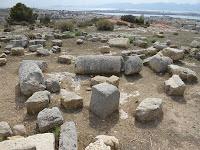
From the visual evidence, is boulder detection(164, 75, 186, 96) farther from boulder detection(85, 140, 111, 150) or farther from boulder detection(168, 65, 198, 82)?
boulder detection(85, 140, 111, 150)

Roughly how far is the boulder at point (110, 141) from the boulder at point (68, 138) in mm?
509

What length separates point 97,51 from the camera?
Answer: 46.8 ft

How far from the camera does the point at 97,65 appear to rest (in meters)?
10.3

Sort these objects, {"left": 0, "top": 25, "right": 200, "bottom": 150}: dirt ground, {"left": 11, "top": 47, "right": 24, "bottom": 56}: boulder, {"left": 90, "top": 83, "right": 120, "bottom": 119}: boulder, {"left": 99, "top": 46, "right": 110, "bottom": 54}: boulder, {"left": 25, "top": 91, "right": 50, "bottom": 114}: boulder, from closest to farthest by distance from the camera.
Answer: {"left": 0, "top": 25, "right": 200, "bottom": 150}: dirt ground, {"left": 90, "top": 83, "right": 120, "bottom": 119}: boulder, {"left": 25, "top": 91, "right": 50, "bottom": 114}: boulder, {"left": 11, "top": 47, "right": 24, "bottom": 56}: boulder, {"left": 99, "top": 46, "right": 110, "bottom": 54}: boulder

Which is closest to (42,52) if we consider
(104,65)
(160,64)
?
(104,65)

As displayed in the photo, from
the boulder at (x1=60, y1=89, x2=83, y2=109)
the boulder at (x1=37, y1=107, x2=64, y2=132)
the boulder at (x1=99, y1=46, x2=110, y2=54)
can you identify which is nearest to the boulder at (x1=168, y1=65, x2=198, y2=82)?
the boulder at (x1=60, y1=89, x2=83, y2=109)

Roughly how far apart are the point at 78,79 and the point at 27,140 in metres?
4.38

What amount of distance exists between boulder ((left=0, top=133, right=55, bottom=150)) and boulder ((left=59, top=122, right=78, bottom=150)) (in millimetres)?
180

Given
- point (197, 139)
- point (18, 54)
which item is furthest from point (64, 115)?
point (18, 54)

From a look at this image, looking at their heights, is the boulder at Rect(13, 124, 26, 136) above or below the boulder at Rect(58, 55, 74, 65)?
below

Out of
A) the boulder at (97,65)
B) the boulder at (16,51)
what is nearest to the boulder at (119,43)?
the boulder at (16,51)

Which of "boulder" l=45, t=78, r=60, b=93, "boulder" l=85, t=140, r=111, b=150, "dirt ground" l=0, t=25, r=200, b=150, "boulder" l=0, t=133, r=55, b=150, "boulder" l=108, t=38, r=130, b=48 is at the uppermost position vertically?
"boulder" l=108, t=38, r=130, b=48

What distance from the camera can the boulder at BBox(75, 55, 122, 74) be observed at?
1030 centimetres

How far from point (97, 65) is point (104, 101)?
301cm
